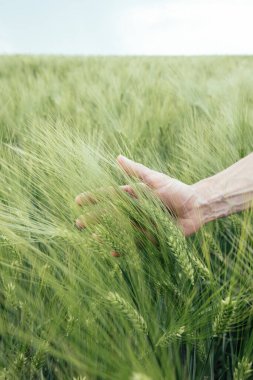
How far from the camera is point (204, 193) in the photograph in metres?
0.87

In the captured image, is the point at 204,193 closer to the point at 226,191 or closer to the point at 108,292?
the point at 226,191

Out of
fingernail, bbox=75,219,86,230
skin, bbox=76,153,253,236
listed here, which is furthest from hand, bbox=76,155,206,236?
fingernail, bbox=75,219,86,230

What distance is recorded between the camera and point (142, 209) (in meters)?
0.62

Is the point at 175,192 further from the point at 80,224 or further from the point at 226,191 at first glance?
the point at 80,224

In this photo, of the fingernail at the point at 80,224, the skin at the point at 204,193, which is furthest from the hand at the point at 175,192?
the fingernail at the point at 80,224

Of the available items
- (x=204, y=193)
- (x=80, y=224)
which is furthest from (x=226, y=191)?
(x=80, y=224)

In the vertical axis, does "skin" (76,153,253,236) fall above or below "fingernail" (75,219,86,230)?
below

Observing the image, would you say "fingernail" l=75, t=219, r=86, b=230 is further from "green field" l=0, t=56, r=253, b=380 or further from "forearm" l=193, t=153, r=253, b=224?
"forearm" l=193, t=153, r=253, b=224

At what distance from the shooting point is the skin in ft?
2.77

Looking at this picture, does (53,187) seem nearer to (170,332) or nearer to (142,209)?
(142,209)

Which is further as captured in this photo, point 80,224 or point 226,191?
point 226,191

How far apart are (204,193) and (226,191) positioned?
6 cm

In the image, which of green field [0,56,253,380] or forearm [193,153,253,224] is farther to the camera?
forearm [193,153,253,224]

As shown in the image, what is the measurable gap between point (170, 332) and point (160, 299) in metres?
0.15
